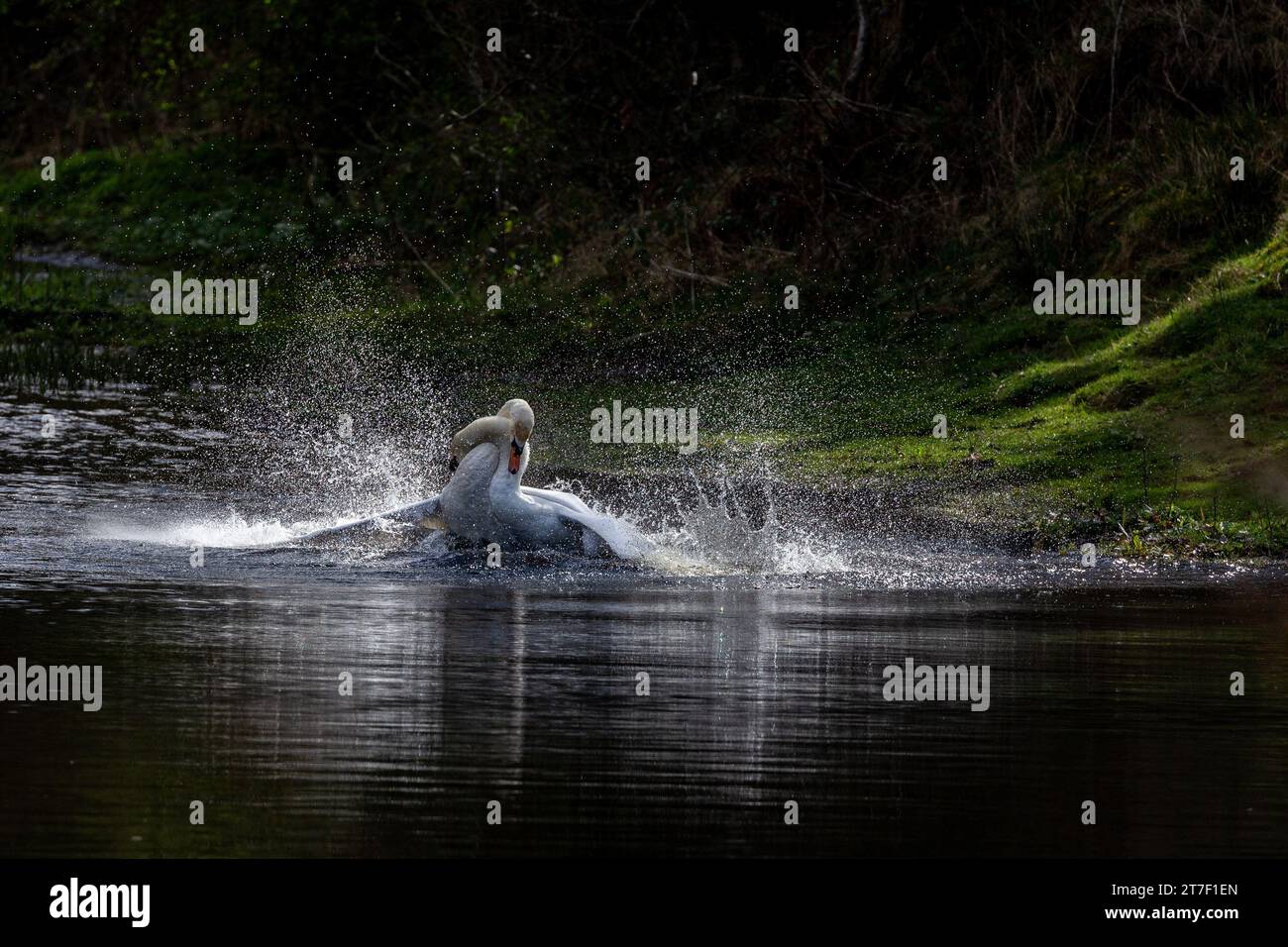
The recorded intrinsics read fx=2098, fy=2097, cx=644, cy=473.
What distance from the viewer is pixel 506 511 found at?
13062 mm

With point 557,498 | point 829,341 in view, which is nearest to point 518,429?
point 557,498

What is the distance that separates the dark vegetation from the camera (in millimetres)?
16375

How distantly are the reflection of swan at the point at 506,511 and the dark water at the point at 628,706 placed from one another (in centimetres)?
32

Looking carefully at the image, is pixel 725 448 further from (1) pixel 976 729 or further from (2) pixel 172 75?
(2) pixel 172 75

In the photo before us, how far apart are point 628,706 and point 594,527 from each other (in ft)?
15.7

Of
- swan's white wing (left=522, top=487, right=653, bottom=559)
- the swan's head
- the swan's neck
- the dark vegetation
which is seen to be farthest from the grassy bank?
the swan's neck

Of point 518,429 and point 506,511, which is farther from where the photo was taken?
point 518,429

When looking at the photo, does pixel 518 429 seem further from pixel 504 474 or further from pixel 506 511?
pixel 506 511

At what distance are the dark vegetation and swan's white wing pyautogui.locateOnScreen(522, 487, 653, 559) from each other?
116 inches

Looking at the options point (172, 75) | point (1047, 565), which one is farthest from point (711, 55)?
point (1047, 565)

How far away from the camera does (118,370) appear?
21656 millimetres

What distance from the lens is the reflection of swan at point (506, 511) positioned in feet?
42.8

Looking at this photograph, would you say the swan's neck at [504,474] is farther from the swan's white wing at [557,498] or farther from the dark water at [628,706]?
the dark water at [628,706]
